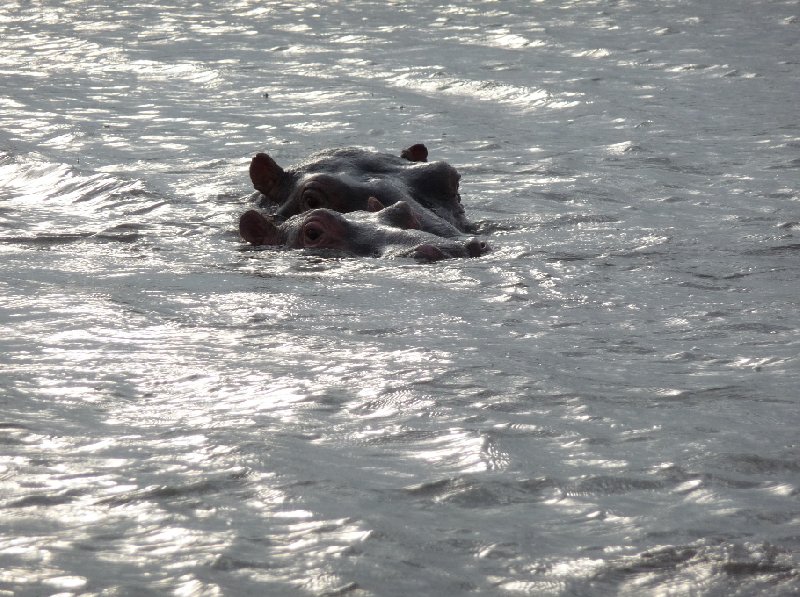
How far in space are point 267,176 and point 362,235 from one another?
1.80 meters

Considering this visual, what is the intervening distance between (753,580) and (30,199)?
8915 millimetres

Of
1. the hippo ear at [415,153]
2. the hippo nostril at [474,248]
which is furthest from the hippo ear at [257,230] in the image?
the hippo ear at [415,153]

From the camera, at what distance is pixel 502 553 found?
453 cm

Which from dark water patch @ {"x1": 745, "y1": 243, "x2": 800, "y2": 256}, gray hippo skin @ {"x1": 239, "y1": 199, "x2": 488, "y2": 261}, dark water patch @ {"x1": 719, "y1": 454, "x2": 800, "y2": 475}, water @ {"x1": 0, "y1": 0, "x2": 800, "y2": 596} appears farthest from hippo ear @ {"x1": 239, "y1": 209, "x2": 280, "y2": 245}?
dark water patch @ {"x1": 719, "y1": 454, "x2": 800, "y2": 475}

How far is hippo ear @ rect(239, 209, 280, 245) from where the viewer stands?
33.1ft

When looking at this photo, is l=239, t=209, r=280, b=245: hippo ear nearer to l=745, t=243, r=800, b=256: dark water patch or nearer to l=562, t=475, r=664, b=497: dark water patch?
l=745, t=243, r=800, b=256: dark water patch

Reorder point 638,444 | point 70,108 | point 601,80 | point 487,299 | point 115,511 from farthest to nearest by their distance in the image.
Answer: point 601,80
point 70,108
point 487,299
point 638,444
point 115,511

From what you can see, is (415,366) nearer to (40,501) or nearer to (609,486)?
(609,486)

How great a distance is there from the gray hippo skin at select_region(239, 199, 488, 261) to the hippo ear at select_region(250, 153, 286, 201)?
2.58 ft

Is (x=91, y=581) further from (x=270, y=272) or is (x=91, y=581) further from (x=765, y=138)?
(x=765, y=138)

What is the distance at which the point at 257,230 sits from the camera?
10.1m

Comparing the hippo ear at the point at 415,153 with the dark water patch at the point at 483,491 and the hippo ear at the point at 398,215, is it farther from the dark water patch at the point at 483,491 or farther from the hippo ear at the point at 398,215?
the dark water patch at the point at 483,491

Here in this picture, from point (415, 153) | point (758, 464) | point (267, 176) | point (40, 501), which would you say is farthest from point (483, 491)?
point (415, 153)

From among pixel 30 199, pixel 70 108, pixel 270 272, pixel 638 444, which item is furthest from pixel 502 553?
pixel 70 108
